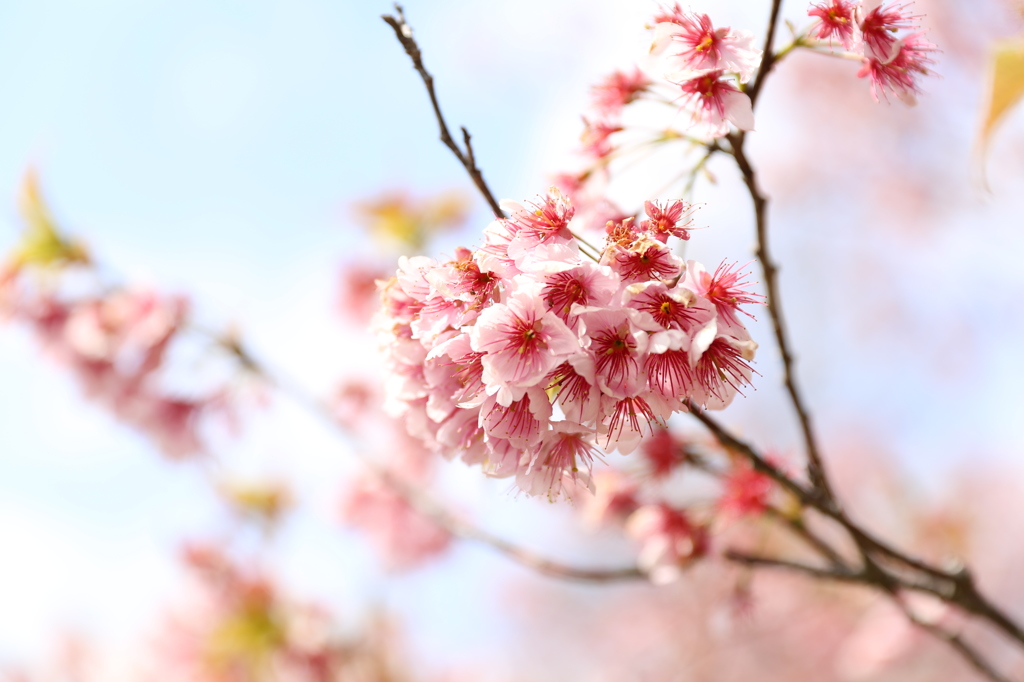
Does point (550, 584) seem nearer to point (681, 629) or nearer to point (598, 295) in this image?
point (681, 629)

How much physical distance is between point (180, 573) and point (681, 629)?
10.6ft

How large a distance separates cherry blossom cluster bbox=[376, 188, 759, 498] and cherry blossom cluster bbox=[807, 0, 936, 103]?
342 millimetres

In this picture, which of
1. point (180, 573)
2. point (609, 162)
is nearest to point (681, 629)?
point (180, 573)

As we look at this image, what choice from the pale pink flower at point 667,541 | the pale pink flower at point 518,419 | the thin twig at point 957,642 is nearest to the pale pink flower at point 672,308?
the pale pink flower at point 518,419

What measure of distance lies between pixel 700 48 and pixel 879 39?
24 centimetres

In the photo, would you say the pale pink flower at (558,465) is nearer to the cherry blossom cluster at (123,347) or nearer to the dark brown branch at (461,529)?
the dark brown branch at (461,529)

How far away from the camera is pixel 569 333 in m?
0.73

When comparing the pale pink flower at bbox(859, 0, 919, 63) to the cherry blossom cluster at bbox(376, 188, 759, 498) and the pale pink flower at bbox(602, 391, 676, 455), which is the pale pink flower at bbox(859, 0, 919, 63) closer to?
the cherry blossom cluster at bbox(376, 188, 759, 498)

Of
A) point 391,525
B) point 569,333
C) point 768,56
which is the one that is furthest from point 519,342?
point 391,525

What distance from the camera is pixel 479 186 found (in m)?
0.92

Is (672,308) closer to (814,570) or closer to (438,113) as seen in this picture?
(438,113)

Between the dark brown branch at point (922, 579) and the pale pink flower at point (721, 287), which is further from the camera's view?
the dark brown branch at point (922, 579)

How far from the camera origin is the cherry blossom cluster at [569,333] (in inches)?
29.5

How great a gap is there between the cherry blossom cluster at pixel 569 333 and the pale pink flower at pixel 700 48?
200 millimetres
